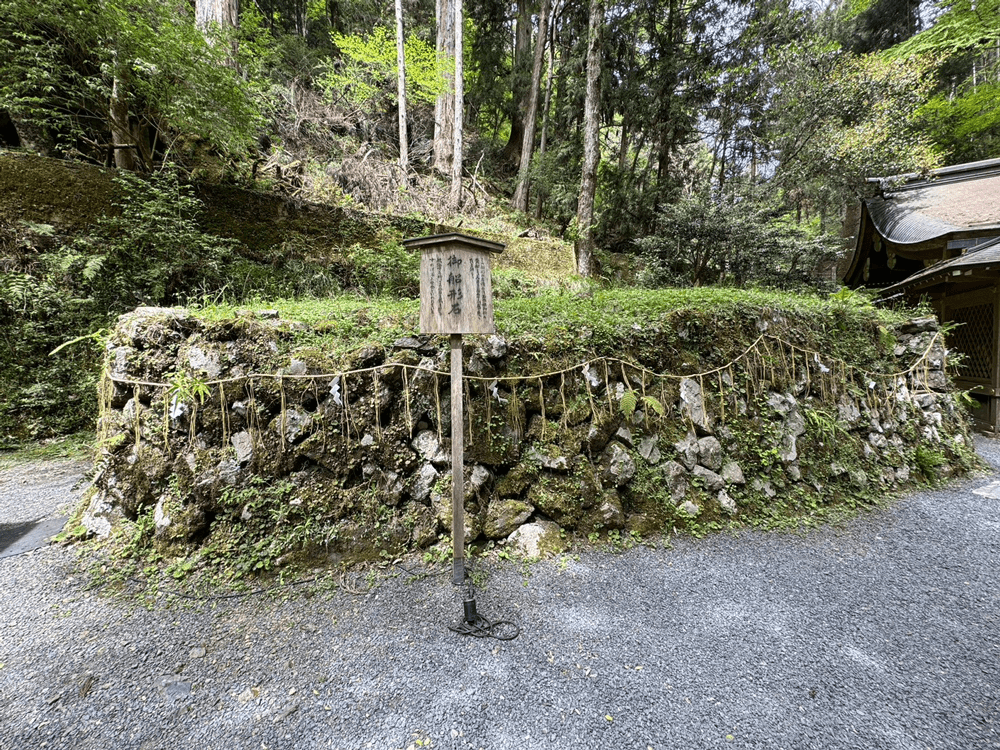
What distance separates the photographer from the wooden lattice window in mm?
6883

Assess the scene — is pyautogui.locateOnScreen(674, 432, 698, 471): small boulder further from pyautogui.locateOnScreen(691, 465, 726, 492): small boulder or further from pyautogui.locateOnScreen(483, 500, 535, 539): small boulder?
pyautogui.locateOnScreen(483, 500, 535, 539): small boulder

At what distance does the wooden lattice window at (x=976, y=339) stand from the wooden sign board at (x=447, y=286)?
965 centimetres

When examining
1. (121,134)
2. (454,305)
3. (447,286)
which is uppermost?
(121,134)

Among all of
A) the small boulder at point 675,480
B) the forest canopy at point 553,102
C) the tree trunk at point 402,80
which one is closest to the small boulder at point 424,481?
the small boulder at point 675,480

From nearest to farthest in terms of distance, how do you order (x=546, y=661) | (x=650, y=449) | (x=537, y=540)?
(x=546, y=661) < (x=537, y=540) < (x=650, y=449)

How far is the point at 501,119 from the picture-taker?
16.0 meters

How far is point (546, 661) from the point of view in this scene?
2.23 meters

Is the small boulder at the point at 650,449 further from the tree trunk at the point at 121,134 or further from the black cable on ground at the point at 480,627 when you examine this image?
the tree trunk at the point at 121,134

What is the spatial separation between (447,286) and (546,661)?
2541 mm

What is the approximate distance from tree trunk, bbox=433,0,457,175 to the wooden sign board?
9.80 meters

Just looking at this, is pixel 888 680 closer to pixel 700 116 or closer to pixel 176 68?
pixel 176 68

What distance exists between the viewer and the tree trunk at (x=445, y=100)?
10745 mm

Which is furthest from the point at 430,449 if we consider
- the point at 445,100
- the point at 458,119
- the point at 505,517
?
the point at 445,100

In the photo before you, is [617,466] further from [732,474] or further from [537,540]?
[732,474]
